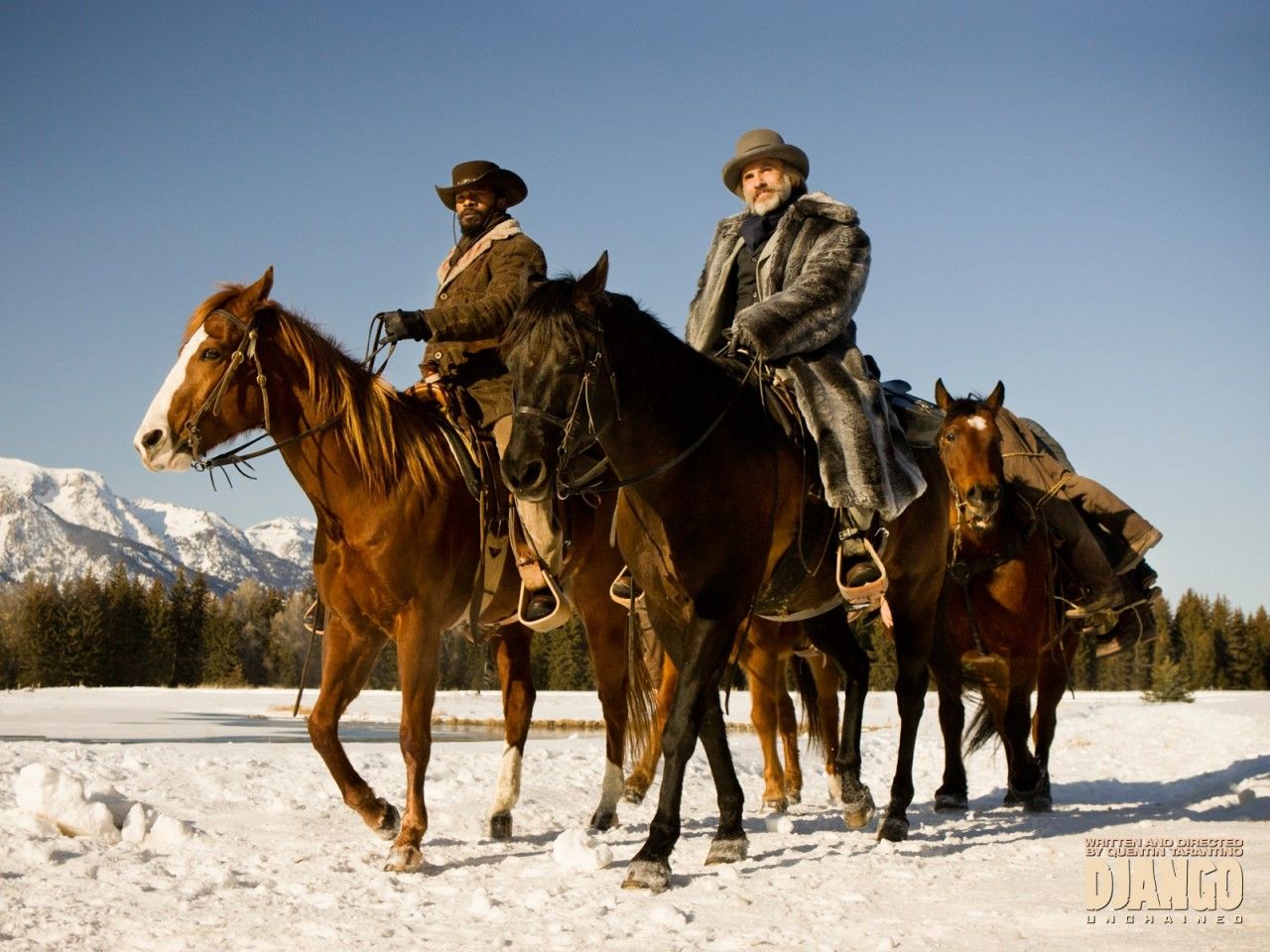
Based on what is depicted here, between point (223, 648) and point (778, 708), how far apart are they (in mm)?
65689

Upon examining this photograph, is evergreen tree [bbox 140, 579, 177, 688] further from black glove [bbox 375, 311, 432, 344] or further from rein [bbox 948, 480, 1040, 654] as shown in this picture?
black glove [bbox 375, 311, 432, 344]

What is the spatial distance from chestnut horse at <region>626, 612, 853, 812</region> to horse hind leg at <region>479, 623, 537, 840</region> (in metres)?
0.93

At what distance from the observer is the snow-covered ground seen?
441 cm

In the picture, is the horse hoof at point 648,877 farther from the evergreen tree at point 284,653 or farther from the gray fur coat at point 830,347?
the evergreen tree at point 284,653

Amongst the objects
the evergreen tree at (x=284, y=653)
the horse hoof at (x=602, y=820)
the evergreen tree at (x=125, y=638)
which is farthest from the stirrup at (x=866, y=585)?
the evergreen tree at (x=284, y=653)

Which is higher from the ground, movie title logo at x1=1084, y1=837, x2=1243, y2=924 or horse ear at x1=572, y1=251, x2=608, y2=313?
horse ear at x1=572, y1=251, x2=608, y2=313

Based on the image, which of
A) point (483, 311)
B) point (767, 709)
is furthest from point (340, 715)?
point (767, 709)

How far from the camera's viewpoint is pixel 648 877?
5418 mm

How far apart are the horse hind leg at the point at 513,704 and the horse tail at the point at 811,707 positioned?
301 centimetres

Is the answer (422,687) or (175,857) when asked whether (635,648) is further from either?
(175,857)

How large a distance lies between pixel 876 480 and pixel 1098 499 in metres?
5.70

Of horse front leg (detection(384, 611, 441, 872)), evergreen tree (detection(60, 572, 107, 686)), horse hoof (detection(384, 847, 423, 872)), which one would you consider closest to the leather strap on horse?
horse front leg (detection(384, 611, 441, 872))

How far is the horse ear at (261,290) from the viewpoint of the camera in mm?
6664

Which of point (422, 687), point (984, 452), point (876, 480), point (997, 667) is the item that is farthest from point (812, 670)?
point (422, 687)
